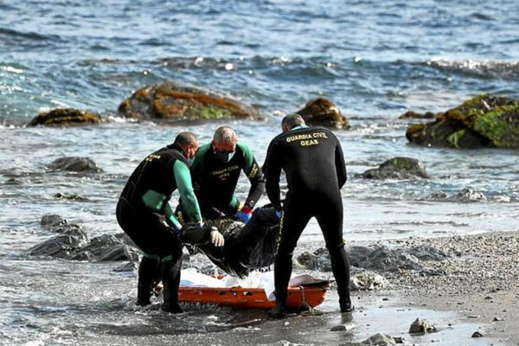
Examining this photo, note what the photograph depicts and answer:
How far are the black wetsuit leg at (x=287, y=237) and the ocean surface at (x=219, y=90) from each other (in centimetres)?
62

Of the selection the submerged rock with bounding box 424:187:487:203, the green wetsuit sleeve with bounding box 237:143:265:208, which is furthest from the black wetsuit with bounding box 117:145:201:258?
the submerged rock with bounding box 424:187:487:203

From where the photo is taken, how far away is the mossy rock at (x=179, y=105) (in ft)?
90.9

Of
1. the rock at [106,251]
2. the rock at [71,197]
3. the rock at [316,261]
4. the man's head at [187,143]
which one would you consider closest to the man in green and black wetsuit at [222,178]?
the man's head at [187,143]

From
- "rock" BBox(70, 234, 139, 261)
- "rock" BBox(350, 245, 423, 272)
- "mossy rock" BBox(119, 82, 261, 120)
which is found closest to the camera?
"rock" BBox(350, 245, 423, 272)

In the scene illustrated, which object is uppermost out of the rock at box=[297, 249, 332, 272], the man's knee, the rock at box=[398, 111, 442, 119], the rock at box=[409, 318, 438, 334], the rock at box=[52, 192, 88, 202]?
the man's knee

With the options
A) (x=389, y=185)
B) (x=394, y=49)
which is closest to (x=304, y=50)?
Answer: (x=394, y=49)

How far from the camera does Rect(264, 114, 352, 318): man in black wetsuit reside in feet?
35.2

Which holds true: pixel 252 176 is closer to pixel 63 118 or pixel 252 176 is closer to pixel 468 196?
pixel 468 196

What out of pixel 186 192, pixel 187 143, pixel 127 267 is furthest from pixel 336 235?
pixel 127 267

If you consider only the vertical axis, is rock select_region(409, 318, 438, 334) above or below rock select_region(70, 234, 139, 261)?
above

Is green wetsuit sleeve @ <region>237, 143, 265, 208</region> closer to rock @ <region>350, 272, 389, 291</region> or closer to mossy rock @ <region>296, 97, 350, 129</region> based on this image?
rock @ <region>350, 272, 389, 291</region>

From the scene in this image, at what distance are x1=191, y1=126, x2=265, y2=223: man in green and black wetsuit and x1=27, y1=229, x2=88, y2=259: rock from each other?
7.17 feet

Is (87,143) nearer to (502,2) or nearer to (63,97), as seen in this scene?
(63,97)

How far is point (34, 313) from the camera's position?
11.2 m
